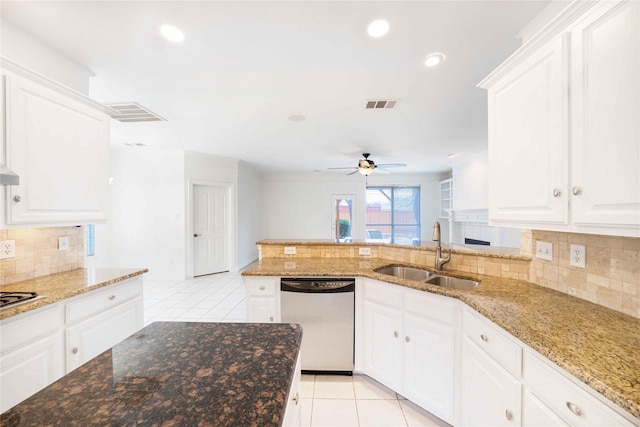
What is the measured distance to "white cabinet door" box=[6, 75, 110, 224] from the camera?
1.48 m

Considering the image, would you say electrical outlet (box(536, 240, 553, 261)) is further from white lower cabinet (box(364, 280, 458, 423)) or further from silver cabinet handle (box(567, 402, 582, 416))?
silver cabinet handle (box(567, 402, 582, 416))

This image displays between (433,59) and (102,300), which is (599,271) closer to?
(433,59)

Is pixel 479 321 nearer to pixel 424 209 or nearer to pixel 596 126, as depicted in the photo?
pixel 596 126

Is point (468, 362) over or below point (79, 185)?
below

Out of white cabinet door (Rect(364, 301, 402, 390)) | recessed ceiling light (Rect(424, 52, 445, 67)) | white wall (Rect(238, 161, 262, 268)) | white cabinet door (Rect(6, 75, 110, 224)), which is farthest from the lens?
white wall (Rect(238, 161, 262, 268))

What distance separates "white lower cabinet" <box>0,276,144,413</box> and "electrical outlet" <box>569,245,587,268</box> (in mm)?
2944

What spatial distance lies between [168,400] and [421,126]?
4.02 meters

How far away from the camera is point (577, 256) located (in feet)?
4.68

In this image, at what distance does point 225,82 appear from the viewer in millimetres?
2484

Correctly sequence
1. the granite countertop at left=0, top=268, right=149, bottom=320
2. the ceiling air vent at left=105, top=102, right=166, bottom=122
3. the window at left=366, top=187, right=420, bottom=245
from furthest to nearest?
the window at left=366, top=187, right=420, bottom=245 → the ceiling air vent at left=105, top=102, right=166, bottom=122 → the granite countertop at left=0, top=268, right=149, bottom=320

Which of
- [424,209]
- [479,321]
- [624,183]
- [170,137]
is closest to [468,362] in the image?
[479,321]

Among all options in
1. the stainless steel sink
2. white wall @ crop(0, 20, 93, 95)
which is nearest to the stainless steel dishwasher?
the stainless steel sink

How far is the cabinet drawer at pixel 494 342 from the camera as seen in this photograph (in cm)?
110

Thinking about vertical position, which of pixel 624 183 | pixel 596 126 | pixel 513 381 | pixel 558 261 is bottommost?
pixel 513 381
